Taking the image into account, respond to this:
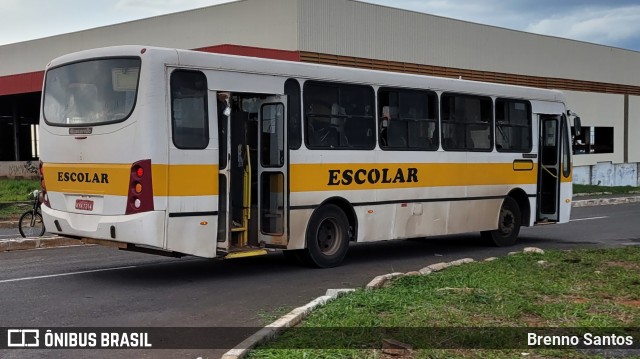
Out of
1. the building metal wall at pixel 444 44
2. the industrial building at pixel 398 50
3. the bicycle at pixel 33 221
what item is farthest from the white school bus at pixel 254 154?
the building metal wall at pixel 444 44

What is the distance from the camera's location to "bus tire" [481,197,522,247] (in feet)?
46.9

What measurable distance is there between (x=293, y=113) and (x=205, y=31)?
22127 millimetres

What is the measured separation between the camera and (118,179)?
909 cm

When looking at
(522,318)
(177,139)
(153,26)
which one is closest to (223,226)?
(177,139)

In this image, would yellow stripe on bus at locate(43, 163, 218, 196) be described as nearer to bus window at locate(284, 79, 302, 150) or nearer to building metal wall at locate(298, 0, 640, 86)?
bus window at locate(284, 79, 302, 150)

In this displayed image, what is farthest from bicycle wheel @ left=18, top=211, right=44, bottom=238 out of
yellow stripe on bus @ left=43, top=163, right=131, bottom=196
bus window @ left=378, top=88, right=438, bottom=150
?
bus window @ left=378, top=88, right=438, bottom=150

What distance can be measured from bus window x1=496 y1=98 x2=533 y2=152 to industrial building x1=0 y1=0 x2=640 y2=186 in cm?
1286

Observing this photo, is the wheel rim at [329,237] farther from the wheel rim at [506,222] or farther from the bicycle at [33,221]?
the bicycle at [33,221]

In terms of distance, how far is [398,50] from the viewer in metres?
31.4

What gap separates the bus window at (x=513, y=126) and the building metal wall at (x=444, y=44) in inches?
561

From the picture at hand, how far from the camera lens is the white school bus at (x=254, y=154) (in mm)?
9070

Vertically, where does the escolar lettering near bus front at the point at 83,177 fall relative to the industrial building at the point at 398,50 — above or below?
below

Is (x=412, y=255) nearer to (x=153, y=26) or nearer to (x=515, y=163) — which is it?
(x=515, y=163)

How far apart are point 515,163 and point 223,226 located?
6.95 m
